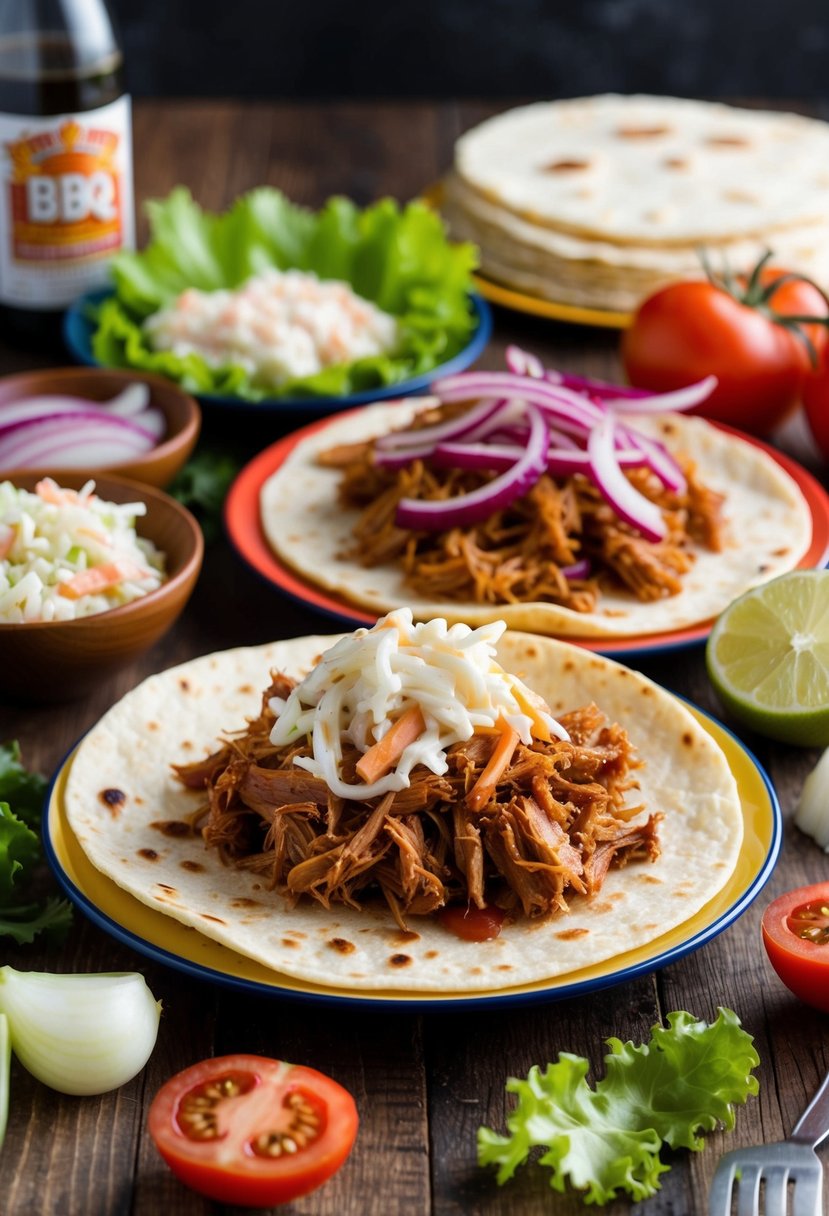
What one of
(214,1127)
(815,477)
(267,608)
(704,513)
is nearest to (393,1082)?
(214,1127)

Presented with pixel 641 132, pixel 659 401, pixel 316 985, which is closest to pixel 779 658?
pixel 659 401

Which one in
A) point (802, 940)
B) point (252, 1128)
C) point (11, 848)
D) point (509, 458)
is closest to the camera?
point (252, 1128)

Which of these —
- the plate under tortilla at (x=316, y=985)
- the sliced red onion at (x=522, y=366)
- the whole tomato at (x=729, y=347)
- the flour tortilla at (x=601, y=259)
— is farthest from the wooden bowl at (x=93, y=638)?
the flour tortilla at (x=601, y=259)

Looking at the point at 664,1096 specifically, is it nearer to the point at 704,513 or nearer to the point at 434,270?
the point at 704,513

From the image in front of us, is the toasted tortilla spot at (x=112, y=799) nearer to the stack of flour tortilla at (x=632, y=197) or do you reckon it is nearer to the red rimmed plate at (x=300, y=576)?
the red rimmed plate at (x=300, y=576)

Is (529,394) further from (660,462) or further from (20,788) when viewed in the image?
(20,788)

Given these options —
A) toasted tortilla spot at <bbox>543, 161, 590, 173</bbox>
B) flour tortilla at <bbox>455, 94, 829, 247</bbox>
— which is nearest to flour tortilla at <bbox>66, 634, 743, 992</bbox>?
flour tortilla at <bbox>455, 94, 829, 247</bbox>
